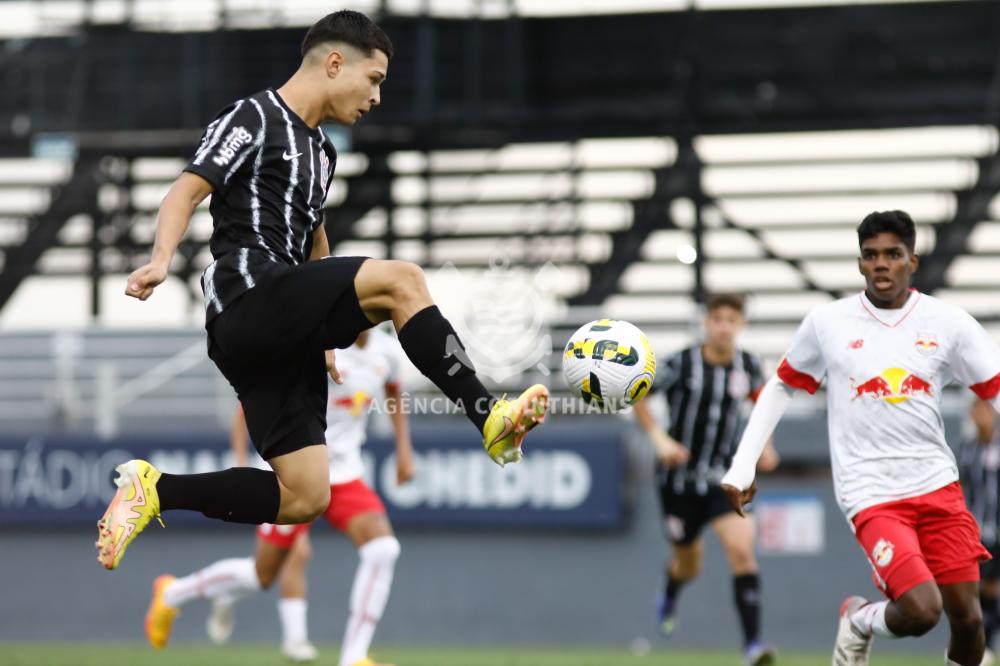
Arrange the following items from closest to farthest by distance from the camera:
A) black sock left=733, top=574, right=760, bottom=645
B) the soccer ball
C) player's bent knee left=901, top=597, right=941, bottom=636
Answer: player's bent knee left=901, top=597, right=941, bottom=636
the soccer ball
black sock left=733, top=574, right=760, bottom=645

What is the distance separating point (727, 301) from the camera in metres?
9.62

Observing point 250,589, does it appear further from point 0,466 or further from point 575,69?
point 575,69

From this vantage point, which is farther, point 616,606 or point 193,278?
point 193,278

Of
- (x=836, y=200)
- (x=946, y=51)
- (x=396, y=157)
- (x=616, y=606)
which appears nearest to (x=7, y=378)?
(x=396, y=157)

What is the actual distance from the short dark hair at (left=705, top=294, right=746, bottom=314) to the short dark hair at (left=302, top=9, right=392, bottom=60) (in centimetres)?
418

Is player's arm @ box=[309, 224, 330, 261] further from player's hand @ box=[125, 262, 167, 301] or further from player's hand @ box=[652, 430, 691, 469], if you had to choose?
player's hand @ box=[652, 430, 691, 469]

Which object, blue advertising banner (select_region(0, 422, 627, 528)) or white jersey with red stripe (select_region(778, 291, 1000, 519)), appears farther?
blue advertising banner (select_region(0, 422, 627, 528))

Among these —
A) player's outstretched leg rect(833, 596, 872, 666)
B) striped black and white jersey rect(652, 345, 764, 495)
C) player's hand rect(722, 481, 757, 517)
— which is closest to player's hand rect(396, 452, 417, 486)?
striped black and white jersey rect(652, 345, 764, 495)

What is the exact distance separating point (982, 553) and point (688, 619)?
6.53m

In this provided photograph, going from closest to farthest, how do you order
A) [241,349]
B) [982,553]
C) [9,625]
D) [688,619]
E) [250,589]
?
[241,349] → [982,553] → [250,589] → [688,619] → [9,625]

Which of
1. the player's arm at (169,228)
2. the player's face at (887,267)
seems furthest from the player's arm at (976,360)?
the player's arm at (169,228)

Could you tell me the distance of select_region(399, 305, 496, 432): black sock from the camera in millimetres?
5371

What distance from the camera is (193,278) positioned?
56.7 ft

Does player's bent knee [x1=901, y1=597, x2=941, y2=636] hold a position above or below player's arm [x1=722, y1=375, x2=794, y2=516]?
below
